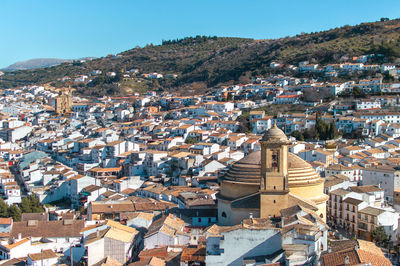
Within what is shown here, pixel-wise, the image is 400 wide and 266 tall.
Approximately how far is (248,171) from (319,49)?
76.9 m

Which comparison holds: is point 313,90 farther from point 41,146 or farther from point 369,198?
point 369,198

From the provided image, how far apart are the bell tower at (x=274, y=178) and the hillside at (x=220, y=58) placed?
6477 cm

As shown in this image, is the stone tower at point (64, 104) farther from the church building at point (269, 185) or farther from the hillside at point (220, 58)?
the church building at point (269, 185)

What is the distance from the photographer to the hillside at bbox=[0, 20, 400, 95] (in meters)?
91.1

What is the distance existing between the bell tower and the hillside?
6477 cm

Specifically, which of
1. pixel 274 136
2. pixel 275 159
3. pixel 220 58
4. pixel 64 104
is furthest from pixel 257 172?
pixel 220 58

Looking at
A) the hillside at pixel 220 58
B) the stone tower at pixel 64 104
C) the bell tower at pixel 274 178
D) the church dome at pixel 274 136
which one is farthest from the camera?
the hillside at pixel 220 58

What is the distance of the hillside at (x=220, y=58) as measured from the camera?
91.1 metres

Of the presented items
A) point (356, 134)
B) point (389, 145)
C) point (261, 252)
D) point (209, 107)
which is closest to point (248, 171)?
point (261, 252)

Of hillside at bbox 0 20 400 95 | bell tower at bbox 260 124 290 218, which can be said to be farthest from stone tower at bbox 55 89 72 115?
bell tower at bbox 260 124 290 218

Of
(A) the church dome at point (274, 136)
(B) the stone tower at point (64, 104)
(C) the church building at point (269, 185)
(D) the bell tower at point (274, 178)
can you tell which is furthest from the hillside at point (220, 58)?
(D) the bell tower at point (274, 178)

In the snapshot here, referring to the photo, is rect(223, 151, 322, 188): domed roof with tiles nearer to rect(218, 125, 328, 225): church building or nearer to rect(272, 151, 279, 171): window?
rect(218, 125, 328, 225): church building

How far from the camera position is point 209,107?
7238 cm

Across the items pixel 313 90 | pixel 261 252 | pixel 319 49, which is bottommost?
pixel 261 252
